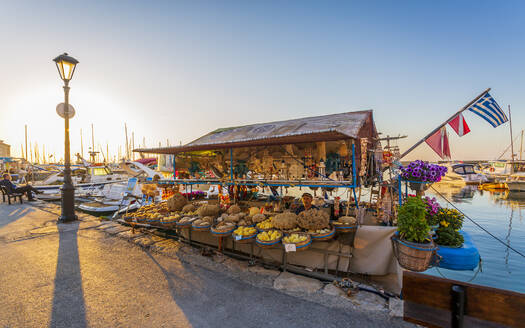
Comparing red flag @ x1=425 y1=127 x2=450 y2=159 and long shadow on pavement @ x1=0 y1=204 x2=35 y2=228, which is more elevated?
red flag @ x1=425 y1=127 x2=450 y2=159

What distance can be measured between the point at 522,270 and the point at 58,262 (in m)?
16.1

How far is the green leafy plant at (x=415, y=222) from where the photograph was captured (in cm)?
401

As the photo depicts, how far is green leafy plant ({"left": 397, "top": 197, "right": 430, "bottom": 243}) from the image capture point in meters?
4.01

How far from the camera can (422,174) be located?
552 cm

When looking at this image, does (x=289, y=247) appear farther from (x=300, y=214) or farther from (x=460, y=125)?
(x=460, y=125)

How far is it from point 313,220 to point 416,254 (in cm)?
204

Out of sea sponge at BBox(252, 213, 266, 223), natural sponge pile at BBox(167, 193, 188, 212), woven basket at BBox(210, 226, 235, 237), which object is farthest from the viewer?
A: natural sponge pile at BBox(167, 193, 188, 212)

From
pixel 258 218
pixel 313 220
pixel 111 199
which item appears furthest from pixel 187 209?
pixel 111 199

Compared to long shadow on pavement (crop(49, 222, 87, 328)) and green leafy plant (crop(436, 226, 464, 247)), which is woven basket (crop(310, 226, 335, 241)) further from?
long shadow on pavement (crop(49, 222, 87, 328))

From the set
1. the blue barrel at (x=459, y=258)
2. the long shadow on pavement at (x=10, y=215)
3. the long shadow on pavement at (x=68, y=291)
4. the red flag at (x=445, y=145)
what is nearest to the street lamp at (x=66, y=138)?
the long shadow on pavement at (x=10, y=215)

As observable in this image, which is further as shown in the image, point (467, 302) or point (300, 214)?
point (300, 214)

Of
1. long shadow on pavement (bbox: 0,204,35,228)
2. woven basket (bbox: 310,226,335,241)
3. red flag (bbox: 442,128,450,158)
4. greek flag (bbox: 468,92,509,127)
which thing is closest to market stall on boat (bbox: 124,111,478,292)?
woven basket (bbox: 310,226,335,241)

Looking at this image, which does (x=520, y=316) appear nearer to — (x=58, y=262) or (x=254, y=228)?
(x=254, y=228)

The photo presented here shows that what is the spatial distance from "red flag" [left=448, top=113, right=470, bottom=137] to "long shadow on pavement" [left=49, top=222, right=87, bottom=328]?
10.0m
